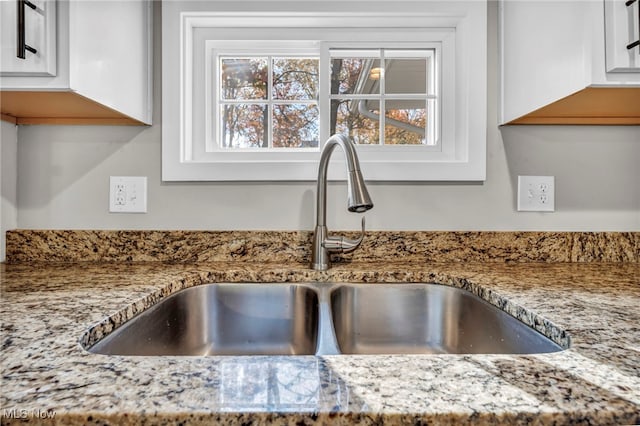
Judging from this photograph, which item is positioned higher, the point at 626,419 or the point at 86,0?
the point at 86,0

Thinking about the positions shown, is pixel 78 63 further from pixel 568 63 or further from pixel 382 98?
pixel 568 63

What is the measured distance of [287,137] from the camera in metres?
1.31

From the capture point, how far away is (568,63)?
877 mm

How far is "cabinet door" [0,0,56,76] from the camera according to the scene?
754 millimetres

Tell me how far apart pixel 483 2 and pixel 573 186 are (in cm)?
68

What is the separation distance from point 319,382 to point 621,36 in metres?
→ 0.98

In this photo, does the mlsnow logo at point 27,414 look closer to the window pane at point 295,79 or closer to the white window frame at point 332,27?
the white window frame at point 332,27

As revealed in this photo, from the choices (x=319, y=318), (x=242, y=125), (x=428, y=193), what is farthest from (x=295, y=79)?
(x=319, y=318)

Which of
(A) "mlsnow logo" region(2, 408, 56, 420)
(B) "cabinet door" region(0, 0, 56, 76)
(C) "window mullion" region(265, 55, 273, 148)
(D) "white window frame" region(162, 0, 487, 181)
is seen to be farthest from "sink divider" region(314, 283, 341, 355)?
(B) "cabinet door" region(0, 0, 56, 76)

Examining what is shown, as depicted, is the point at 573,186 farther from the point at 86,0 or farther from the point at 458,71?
the point at 86,0

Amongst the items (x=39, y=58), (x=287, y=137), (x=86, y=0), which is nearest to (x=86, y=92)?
(x=39, y=58)

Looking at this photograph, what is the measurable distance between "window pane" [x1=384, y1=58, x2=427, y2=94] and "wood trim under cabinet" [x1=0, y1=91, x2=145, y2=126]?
34.4 inches

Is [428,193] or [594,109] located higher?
[594,109]

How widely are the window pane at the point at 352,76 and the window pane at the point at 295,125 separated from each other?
0.12 metres
